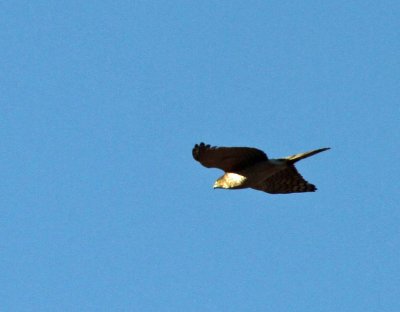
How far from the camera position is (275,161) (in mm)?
20156

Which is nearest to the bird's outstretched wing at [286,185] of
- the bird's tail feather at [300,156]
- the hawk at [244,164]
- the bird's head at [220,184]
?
the hawk at [244,164]

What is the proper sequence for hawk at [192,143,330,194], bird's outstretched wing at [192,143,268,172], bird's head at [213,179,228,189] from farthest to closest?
bird's head at [213,179,228,189] < hawk at [192,143,330,194] < bird's outstretched wing at [192,143,268,172]

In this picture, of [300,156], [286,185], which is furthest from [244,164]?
[286,185]

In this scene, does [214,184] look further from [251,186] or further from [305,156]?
[305,156]

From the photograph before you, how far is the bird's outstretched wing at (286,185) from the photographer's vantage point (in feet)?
72.3

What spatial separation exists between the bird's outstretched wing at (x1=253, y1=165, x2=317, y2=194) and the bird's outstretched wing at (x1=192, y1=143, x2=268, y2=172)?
1.78 m

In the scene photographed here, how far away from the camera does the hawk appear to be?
19.4 m

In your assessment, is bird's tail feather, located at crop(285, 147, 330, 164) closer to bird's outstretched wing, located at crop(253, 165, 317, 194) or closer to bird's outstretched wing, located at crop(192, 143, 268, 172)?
bird's outstretched wing, located at crop(192, 143, 268, 172)

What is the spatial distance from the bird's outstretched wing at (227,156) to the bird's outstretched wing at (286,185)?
5.84 feet

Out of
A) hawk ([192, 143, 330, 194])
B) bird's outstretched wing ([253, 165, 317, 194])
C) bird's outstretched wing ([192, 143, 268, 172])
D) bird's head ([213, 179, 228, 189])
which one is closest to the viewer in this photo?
bird's outstretched wing ([192, 143, 268, 172])

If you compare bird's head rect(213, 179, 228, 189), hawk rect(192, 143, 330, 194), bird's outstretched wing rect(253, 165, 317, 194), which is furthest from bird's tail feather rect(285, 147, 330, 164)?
bird's outstretched wing rect(253, 165, 317, 194)

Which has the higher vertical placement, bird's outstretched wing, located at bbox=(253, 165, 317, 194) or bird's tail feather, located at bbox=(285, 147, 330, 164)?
bird's outstretched wing, located at bbox=(253, 165, 317, 194)

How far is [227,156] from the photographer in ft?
65.1

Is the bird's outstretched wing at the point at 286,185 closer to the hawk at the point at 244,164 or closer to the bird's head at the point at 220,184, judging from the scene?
the hawk at the point at 244,164
